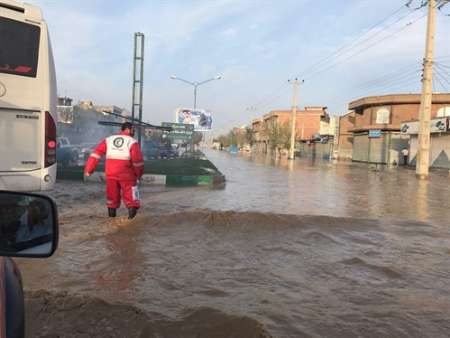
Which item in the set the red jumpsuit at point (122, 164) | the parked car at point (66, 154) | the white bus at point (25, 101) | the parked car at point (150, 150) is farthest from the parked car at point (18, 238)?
the parked car at point (150, 150)

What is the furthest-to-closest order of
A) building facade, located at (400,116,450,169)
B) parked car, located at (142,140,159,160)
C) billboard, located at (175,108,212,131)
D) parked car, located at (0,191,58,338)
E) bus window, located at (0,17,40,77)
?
billboard, located at (175,108,212,131)
parked car, located at (142,140,159,160)
building facade, located at (400,116,450,169)
bus window, located at (0,17,40,77)
parked car, located at (0,191,58,338)

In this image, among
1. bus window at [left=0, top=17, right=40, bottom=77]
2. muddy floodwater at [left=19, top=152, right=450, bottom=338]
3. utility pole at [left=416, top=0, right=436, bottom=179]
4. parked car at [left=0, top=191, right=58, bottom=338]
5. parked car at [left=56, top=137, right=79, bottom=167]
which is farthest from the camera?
utility pole at [left=416, top=0, right=436, bottom=179]

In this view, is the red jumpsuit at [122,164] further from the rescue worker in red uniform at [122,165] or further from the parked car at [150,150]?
the parked car at [150,150]

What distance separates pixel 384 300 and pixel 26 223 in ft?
12.2

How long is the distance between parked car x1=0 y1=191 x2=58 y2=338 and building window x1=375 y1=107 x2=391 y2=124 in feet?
161

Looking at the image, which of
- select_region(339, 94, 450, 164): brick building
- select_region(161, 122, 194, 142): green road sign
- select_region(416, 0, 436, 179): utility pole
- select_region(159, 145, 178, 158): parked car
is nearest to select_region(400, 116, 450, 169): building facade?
select_region(416, 0, 436, 179): utility pole

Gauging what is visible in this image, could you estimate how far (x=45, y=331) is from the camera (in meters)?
3.48

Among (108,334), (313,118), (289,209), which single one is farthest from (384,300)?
(313,118)

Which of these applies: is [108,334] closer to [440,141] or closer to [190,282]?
[190,282]

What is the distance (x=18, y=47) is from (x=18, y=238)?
4.19 m

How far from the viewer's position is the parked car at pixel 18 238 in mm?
1686

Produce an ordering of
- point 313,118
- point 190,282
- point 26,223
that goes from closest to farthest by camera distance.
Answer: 1. point 26,223
2. point 190,282
3. point 313,118

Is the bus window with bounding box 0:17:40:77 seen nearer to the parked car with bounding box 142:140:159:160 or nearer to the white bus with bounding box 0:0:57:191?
the white bus with bounding box 0:0:57:191

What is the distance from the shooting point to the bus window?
507 centimetres
